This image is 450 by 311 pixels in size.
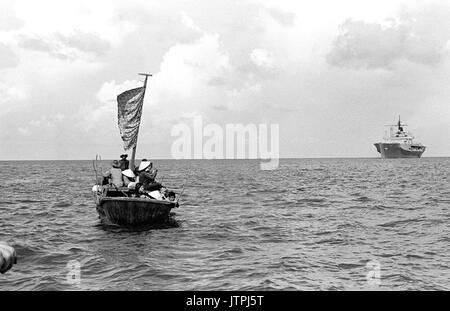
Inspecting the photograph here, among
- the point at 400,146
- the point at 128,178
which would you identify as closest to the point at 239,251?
the point at 128,178

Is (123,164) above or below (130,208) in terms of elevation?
above

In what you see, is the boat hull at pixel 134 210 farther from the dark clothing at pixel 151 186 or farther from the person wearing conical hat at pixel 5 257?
the person wearing conical hat at pixel 5 257

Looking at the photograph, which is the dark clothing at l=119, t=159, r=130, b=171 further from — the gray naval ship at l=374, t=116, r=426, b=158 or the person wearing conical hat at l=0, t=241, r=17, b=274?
the gray naval ship at l=374, t=116, r=426, b=158

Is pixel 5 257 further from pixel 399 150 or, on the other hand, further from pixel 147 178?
pixel 399 150

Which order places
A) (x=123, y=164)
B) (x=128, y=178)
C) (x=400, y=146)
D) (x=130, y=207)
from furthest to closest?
(x=400, y=146)
(x=123, y=164)
(x=128, y=178)
(x=130, y=207)

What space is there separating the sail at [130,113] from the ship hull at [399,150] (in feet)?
528

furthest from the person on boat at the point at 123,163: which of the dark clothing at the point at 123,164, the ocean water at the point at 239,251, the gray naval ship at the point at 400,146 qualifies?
the gray naval ship at the point at 400,146

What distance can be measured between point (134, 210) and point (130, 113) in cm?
841

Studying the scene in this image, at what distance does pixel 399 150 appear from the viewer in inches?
6791

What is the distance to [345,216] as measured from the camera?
23.6 m

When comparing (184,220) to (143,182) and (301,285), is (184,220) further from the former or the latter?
(301,285)

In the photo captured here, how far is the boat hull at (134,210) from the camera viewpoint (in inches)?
703
